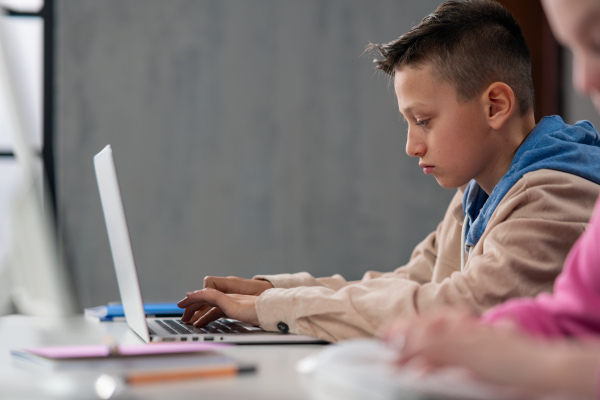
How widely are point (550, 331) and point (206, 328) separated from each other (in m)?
0.58

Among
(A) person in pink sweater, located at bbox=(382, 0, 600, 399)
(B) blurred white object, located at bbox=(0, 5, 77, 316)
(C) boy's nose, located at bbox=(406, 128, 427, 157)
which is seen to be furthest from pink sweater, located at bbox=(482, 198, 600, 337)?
(B) blurred white object, located at bbox=(0, 5, 77, 316)

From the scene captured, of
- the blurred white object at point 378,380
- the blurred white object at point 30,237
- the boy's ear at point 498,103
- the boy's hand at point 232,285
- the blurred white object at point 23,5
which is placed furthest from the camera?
the blurred white object at point 23,5

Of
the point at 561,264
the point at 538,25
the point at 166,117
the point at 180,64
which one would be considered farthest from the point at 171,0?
the point at 561,264

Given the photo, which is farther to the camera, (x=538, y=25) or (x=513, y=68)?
(x=538, y=25)

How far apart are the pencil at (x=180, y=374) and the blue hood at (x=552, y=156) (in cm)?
54

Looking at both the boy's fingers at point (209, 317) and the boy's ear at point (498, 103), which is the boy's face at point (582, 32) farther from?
the boy's fingers at point (209, 317)

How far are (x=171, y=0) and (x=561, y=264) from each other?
2.32 m

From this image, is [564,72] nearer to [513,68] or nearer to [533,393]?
[513,68]

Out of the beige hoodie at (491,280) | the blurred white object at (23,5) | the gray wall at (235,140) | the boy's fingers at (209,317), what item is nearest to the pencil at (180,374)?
the beige hoodie at (491,280)

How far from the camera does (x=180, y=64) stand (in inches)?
110

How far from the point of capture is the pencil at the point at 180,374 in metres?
0.56

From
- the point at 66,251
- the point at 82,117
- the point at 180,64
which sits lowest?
the point at 66,251

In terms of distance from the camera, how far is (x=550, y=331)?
0.56 m

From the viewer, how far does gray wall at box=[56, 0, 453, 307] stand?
267 centimetres
